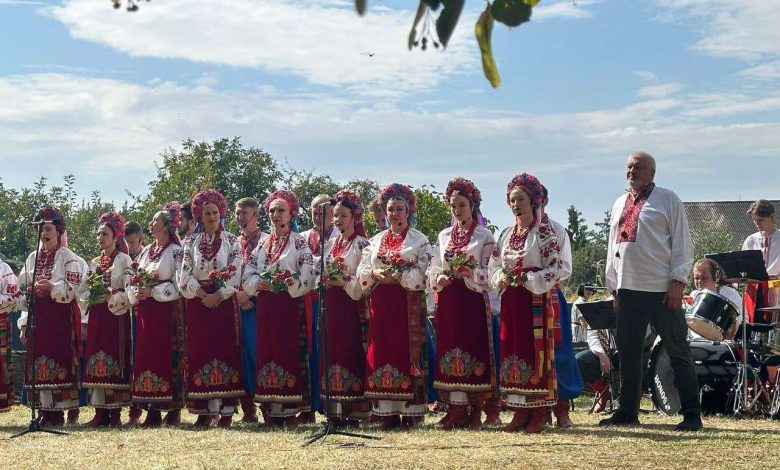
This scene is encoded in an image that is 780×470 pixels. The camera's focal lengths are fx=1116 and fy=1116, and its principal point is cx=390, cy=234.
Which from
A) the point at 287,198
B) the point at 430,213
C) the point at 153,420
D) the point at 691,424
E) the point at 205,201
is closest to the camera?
the point at 691,424

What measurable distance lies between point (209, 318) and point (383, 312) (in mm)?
1716

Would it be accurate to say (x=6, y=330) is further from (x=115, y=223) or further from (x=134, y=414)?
(x=115, y=223)

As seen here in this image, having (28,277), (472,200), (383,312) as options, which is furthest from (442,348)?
(28,277)

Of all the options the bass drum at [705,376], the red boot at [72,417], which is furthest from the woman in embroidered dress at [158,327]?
the bass drum at [705,376]

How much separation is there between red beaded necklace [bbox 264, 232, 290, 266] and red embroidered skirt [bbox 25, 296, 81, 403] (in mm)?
2210

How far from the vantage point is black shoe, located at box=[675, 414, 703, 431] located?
26.2ft

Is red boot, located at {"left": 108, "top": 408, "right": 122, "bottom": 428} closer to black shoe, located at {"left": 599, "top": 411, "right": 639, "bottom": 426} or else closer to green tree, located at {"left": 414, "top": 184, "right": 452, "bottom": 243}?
black shoe, located at {"left": 599, "top": 411, "right": 639, "bottom": 426}

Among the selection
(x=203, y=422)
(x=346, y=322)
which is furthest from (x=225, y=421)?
(x=346, y=322)

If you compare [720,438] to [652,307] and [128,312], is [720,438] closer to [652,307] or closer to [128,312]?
[652,307]

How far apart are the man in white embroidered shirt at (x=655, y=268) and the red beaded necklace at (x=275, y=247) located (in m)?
2.77

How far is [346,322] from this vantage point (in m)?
9.18

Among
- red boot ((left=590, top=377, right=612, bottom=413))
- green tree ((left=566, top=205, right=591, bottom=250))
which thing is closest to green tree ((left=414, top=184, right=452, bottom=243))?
red boot ((left=590, top=377, right=612, bottom=413))

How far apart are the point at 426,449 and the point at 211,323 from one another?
3113 mm

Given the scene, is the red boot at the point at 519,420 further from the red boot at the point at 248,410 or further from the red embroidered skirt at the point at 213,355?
the red boot at the point at 248,410
